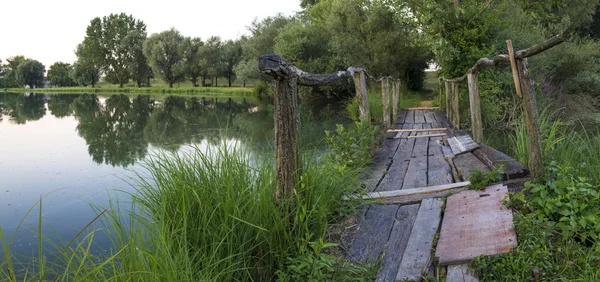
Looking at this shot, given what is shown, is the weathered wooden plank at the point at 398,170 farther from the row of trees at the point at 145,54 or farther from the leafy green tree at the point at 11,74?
the leafy green tree at the point at 11,74

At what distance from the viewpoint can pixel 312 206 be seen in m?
3.56

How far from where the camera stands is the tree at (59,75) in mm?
96750

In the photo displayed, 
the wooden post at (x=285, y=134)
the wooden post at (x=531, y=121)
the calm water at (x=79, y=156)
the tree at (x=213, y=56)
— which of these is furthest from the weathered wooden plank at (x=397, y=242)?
the tree at (x=213, y=56)

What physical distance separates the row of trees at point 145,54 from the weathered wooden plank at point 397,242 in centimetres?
5335

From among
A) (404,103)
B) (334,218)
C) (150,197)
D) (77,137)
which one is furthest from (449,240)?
(404,103)

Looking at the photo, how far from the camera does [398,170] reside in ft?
18.6

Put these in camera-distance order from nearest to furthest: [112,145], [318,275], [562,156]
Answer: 1. [318,275]
2. [562,156]
3. [112,145]

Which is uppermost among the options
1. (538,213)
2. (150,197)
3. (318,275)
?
(150,197)

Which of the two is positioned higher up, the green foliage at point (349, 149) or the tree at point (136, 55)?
the tree at point (136, 55)

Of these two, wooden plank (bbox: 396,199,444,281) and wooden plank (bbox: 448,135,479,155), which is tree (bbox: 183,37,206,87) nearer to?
wooden plank (bbox: 448,135,479,155)

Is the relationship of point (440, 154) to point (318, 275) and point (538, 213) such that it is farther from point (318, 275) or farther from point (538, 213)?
point (318, 275)

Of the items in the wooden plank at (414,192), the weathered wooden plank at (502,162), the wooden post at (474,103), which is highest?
the wooden post at (474,103)

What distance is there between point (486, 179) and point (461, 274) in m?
1.73

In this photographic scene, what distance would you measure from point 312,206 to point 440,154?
12.5 feet
